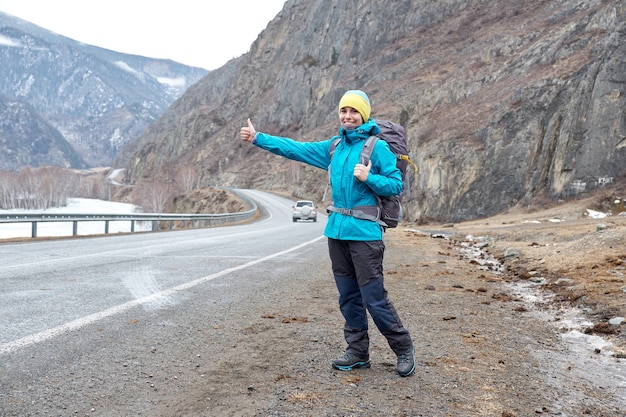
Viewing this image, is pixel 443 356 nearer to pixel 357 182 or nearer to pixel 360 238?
pixel 360 238

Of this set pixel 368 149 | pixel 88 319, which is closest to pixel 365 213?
pixel 368 149

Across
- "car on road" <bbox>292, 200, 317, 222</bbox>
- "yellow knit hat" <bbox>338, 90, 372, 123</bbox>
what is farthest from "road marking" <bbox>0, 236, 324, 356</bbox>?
"car on road" <bbox>292, 200, 317, 222</bbox>

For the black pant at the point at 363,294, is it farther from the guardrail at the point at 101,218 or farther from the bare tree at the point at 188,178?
the bare tree at the point at 188,178

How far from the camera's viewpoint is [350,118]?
3.88 m

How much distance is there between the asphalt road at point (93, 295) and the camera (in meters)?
3.68

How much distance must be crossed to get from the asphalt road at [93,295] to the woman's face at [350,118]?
2.44 meters

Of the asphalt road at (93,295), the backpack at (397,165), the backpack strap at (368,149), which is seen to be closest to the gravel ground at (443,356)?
the asphalt road at (93,295)

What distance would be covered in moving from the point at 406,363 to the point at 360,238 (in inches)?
37.3

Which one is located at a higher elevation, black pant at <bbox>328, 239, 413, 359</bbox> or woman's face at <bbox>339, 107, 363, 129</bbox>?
woman's face at <bbox>339, 107, 363, 129</bbox>

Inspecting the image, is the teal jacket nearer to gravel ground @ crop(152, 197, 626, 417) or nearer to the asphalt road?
gravel ground @ crop(152, 197, 626, 417)

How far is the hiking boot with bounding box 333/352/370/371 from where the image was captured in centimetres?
373

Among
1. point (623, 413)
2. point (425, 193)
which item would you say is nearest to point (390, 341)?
point (623, 413)

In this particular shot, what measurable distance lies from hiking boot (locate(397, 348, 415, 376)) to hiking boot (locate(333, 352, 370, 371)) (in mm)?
285

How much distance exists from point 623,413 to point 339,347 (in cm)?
205
